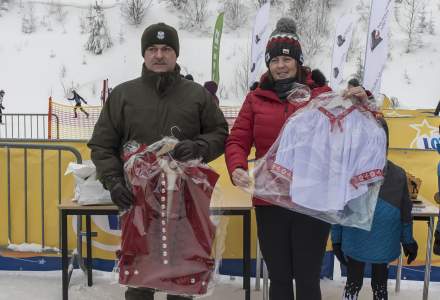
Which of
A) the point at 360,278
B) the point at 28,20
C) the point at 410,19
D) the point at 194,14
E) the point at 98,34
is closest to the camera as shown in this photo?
the point at 360,278

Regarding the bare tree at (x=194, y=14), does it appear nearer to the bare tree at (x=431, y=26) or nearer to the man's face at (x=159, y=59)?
the bare tree at (x=431, y=26)

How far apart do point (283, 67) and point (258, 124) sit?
33cm

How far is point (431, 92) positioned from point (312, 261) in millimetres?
24329

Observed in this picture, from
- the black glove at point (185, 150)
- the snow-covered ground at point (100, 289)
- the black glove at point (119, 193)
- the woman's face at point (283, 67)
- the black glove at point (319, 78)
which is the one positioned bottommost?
the snow-covered ground at point (100, 289)

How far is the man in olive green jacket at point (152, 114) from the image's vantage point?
2.61 m

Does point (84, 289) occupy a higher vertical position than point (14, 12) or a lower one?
lower

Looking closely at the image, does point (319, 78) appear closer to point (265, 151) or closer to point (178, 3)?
point (265, 151)

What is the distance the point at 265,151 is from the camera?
101 inches

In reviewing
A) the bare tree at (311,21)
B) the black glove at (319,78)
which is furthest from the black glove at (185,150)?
the bare tree at (311,21)

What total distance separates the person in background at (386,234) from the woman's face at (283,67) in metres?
1.06

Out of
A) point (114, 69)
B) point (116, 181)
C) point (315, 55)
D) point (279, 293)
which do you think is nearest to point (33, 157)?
point (116, 181)

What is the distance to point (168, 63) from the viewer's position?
2.66 meters

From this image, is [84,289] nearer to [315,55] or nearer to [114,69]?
[114,69]

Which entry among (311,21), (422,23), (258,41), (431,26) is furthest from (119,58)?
(431,26)
